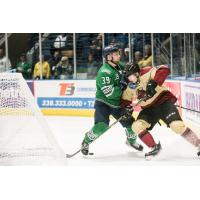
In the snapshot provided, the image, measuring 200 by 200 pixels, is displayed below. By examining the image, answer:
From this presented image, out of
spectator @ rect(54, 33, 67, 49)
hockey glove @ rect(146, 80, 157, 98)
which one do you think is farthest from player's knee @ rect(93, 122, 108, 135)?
spectator @ rect(54, 33, 67, 49)

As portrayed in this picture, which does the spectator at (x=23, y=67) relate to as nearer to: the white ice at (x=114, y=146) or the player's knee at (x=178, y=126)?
the white ice at (x=114, y=146)

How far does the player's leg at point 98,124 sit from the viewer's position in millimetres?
4914

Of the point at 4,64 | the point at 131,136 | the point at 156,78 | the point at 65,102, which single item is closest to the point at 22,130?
the point at 65,102

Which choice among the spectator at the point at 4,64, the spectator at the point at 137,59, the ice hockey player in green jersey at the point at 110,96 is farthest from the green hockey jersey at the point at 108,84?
the spectator at the point at 4,64

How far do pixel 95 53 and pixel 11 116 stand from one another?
69 cm

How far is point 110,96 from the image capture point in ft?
16.3

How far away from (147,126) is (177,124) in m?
0.20

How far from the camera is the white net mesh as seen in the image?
491 cm

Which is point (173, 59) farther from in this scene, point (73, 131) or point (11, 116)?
point (11, 116)

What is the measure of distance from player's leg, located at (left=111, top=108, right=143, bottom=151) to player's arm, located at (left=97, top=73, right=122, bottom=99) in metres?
0.11

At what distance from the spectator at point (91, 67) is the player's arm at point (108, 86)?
2.3 inches

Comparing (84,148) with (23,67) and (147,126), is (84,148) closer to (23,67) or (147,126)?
(147,126)

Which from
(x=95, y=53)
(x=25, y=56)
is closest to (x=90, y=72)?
(x=95, y=53)

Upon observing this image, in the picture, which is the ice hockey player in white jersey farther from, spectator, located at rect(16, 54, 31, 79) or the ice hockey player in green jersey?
spectator, located at rect(16, 54, 31, 79)
